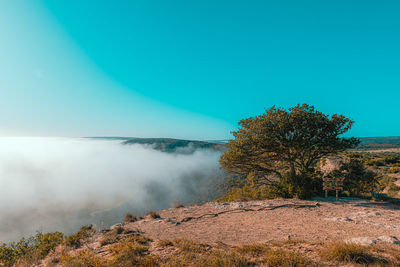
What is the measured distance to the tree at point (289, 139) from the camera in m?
13.7

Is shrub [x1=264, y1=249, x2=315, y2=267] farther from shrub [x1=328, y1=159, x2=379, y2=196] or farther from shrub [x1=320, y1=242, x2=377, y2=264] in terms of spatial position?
shrub [x1=328, y1=159, x2=379, y2=196]

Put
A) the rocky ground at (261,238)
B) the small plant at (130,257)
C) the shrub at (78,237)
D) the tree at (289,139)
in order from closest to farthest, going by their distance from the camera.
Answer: the rocky ground at (261,238), the small plant at (130,257), the shrub at (78,237), the tree at (289,139)

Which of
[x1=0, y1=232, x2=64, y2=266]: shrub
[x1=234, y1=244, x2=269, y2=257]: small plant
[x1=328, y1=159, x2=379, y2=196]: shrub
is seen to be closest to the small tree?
[x1=328, y1=159, x2=379, y2=196]: shrub

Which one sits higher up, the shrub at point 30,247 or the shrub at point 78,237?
the shrub at point 78,237

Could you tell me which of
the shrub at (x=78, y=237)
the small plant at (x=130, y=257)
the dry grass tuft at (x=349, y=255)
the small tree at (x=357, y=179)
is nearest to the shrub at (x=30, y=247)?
the shrub at (x=78, y=237)

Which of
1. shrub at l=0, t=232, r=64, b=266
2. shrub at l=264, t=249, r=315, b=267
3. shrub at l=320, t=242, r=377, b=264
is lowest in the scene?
shrub at l=0, t=232, r=64, b=266

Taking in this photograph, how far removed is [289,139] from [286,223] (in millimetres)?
7481

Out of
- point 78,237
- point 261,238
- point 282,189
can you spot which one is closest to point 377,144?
point 282,189

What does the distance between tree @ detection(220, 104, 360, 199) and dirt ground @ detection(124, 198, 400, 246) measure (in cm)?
384

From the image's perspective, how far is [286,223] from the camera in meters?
8.41

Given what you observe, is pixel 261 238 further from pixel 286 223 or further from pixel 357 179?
pixel 357 179

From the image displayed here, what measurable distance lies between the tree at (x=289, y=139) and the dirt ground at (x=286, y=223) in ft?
12.6

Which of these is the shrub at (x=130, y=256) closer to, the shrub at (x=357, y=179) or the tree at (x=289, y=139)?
the tree at (x=289, y=139)

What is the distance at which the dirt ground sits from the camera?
21.4 ft
